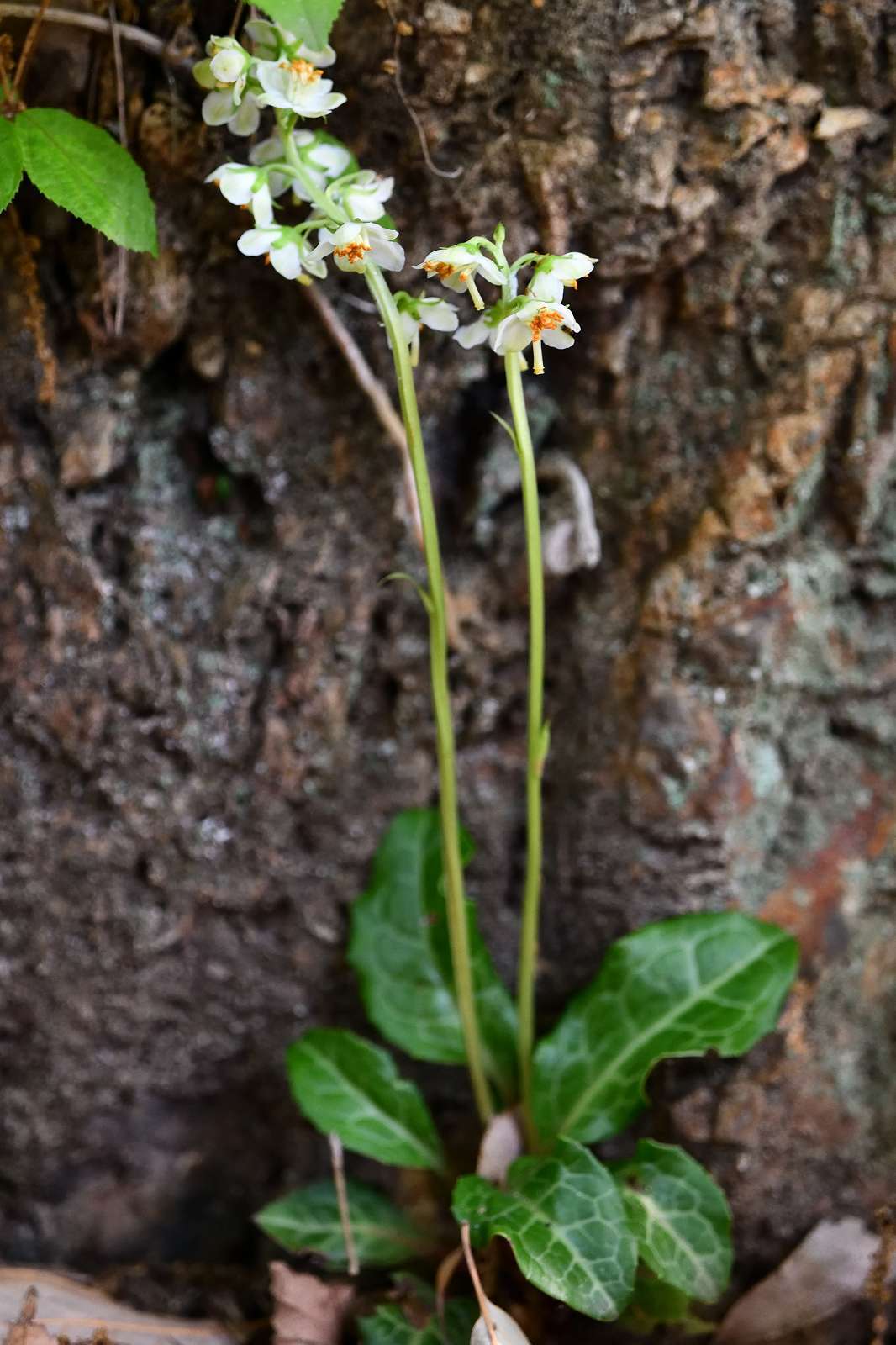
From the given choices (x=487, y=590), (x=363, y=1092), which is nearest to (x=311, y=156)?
(x=487, y=590)

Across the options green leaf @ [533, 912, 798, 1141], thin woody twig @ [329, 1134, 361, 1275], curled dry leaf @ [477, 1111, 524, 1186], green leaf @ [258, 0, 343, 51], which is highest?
green leaf @ [258, 0, 343, 51]

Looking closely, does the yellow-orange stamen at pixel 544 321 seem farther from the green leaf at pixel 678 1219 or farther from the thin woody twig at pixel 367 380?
the green leaf at pixel 678 1219

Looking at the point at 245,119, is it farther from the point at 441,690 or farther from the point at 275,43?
the point at 441,690

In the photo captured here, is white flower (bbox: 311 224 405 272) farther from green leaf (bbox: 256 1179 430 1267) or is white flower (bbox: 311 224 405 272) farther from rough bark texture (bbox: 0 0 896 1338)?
green leaf (bbox: 256 1179 430 1267)

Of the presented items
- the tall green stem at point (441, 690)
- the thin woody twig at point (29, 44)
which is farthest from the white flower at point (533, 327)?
Result: the thin woody twig at point (29, 44)

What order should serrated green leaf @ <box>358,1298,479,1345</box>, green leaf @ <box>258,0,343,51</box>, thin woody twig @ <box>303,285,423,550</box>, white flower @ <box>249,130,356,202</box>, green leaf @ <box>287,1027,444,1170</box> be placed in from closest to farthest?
green leaf @ <box>258,0,343,51</box> → white flower @ <box>249,130,356,202</box> → serrated green leaf @ <box>358,1298,479,1345</box> → thin woody twig @ <box>303,285,423,550</box> → green leaf @ <box>287,1027,444,1170</box>

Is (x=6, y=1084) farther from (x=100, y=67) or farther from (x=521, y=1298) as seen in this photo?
(x=100, y=67)

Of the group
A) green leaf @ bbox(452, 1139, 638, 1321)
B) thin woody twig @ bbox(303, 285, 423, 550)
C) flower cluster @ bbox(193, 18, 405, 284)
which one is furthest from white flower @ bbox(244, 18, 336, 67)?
green leaf @ bbox(452, 1139, 638, 1321)
